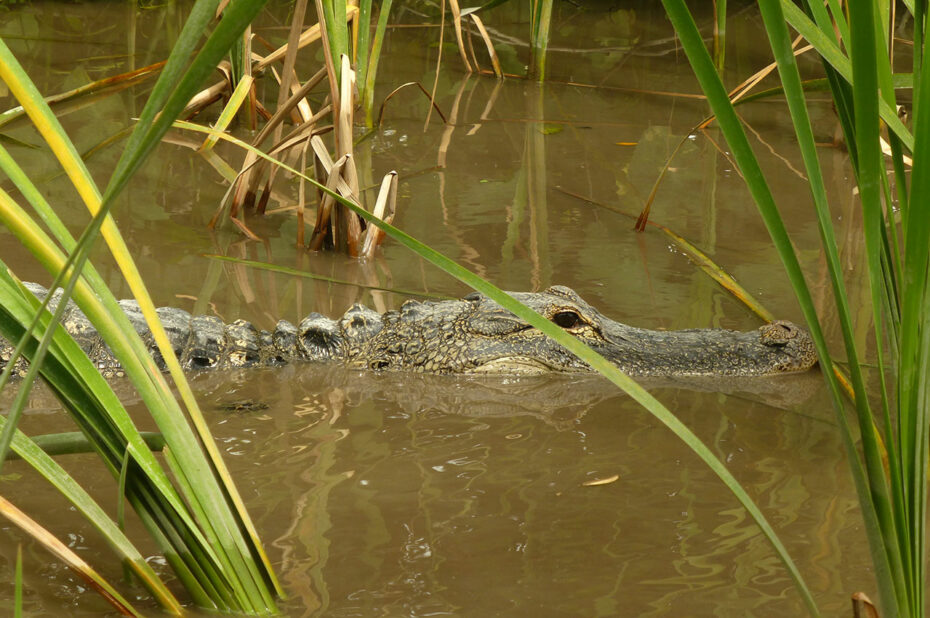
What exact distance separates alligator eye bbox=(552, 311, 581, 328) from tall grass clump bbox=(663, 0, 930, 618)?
2.43 meters

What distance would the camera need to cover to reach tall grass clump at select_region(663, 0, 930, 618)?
1.44 meters

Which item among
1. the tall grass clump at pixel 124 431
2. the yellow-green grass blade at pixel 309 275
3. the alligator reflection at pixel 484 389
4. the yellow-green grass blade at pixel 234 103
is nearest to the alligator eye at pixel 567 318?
the alligator reflection at pixel 484 389

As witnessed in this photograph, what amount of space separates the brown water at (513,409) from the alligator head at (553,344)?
130mm

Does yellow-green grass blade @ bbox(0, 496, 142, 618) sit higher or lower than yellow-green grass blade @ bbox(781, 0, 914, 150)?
lower

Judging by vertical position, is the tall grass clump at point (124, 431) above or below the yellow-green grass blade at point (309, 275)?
above

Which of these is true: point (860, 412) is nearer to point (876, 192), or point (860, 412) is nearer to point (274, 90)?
point (876, 192)

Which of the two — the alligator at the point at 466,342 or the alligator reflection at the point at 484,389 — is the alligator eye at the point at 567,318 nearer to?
the alligator at the point at 466,342

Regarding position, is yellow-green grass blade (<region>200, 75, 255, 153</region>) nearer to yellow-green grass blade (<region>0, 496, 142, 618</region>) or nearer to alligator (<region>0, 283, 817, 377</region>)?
alligator (<region>0, 283, 817, 377</region>)

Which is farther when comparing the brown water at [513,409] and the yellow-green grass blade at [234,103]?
the yellow-green grass blade at [234,103]

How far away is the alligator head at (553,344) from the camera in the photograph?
4.19 meters

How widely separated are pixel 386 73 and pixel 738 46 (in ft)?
12.8

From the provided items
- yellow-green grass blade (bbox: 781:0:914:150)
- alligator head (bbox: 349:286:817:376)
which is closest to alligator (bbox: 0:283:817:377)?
alligator head (bbox: 349:286:817:376)

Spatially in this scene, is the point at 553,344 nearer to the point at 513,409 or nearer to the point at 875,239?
the point at 513,409

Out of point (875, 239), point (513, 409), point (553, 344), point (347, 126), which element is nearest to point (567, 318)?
point (553, 344)
